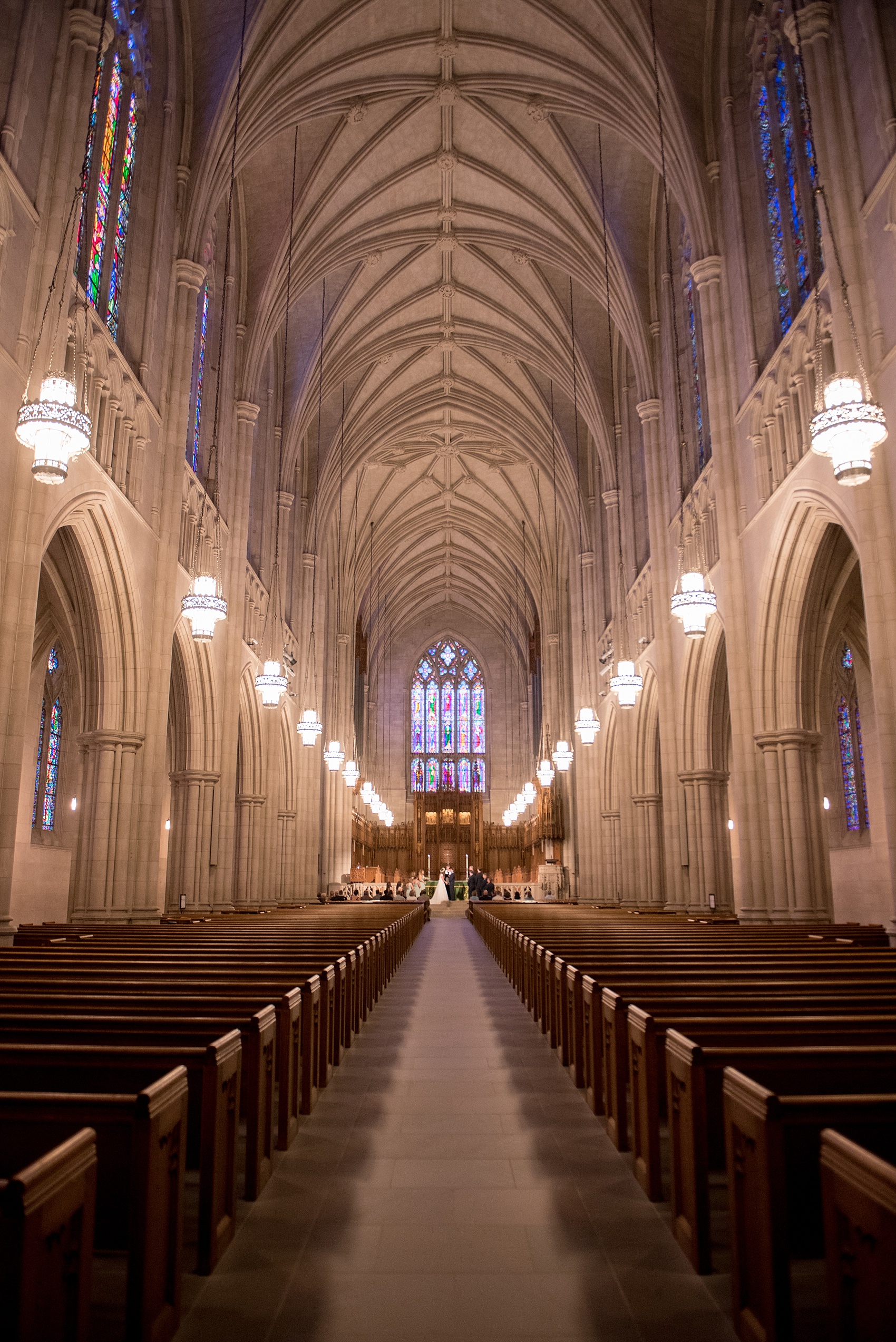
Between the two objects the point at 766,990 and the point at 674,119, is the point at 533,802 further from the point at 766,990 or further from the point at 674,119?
the point at 766,990

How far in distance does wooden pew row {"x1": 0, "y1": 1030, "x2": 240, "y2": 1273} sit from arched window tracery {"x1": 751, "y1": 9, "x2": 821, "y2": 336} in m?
12.6

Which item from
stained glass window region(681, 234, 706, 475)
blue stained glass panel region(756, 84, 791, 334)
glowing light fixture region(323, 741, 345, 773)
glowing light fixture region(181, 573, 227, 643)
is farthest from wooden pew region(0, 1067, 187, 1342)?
glowing light fixture region(323, 741, 345, 773)

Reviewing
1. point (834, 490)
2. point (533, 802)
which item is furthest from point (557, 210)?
point (533, 802)

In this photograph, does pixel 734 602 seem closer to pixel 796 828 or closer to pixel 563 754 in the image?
pixel 796 828

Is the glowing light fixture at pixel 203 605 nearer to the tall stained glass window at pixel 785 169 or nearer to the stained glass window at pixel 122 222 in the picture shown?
the stained glass window at pixel 122 222

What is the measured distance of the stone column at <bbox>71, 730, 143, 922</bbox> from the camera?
13.2 meters

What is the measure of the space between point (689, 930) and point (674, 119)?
14.0 meters

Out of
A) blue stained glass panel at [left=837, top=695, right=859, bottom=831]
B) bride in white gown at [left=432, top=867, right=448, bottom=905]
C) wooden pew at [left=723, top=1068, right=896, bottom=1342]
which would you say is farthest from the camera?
bride in white gown at [left=432, top=867, right=448, bottom=905]

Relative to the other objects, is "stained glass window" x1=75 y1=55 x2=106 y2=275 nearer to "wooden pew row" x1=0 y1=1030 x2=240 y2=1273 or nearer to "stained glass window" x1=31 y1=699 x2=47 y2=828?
"wooden pew row" x1=0 y1=1030 x2=240 y2=1273

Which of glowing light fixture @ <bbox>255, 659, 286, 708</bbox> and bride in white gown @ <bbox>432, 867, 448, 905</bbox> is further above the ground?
glowing light fixture @ <bbox>255, 659, 286, 708</bbox>

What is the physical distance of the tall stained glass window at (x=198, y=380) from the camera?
17891 millimetres

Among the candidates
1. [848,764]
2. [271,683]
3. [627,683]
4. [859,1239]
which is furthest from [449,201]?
[859,1239]

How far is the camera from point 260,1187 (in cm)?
416

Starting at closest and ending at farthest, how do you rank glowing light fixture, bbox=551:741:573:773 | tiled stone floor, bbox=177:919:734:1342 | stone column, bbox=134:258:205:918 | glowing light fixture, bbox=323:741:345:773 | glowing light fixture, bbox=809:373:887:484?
tiled stone floor, bbox=177:919:734:1342 < glowing light fixture, bbox=809:373:887:484 < stone column, bbox=134:258:205:918 < glowing light fixture, bbox=323:741:345:773 < glowing light fixture, bbox=551:741:573:773
